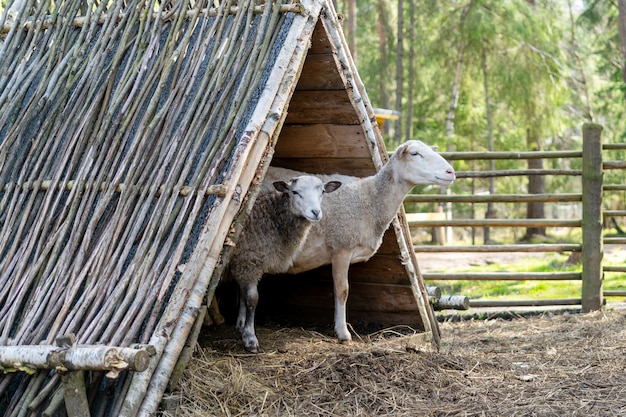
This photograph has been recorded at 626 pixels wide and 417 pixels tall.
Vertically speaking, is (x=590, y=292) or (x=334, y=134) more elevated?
(x=334, y=134)

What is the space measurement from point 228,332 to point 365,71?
14218 millimetres

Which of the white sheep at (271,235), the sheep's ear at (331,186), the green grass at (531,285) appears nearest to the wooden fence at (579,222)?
the green grass at (531,285)

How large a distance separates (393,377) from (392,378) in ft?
0.07

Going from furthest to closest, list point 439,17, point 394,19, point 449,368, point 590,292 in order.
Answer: point 394,19 < point 439,17 < point 590,292 < point 449,368

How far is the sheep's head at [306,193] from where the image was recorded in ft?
20.9

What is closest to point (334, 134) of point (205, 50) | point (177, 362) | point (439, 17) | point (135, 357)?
point (205, 50)

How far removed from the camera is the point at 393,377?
5660mm

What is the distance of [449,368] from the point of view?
6.06m

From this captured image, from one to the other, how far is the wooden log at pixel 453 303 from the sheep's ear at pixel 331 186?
5.72 ft

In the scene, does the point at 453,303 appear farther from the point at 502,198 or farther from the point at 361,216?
the point at 502,198

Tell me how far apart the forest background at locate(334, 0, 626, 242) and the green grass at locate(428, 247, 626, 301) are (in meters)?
3.03

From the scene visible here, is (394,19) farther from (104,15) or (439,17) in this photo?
(104,15)

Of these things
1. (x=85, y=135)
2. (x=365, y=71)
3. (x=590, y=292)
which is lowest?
(x=590, y=292)

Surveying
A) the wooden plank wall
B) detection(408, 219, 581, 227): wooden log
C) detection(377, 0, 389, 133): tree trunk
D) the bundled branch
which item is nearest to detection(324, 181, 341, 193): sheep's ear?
the wooden plank wall
